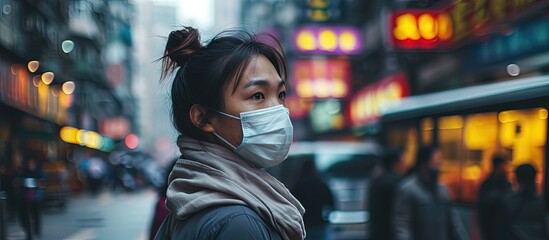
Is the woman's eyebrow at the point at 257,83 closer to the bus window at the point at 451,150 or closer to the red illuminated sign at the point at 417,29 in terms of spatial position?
the bus window at the point at 451,150

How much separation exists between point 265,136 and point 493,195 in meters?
5.93

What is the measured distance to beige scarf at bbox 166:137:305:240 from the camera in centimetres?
166

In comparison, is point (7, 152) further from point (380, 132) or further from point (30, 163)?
point (380, 132)

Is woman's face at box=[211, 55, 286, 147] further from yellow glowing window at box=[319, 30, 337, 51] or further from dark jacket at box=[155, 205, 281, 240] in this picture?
yellow glowing window at box=[319, 30, 337, 51]

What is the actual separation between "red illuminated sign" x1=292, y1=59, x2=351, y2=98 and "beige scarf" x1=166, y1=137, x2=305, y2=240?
2772 centimetres

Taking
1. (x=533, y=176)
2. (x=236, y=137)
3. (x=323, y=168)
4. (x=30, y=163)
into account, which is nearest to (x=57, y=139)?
(x=30, y=163)

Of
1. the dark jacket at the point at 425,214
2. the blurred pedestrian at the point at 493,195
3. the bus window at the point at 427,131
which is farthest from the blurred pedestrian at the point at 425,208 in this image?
the bus window at the point at 427,131

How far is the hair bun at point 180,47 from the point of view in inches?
76.4

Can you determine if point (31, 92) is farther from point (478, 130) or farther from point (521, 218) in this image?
point (521, 218)

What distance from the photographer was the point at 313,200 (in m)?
8.25

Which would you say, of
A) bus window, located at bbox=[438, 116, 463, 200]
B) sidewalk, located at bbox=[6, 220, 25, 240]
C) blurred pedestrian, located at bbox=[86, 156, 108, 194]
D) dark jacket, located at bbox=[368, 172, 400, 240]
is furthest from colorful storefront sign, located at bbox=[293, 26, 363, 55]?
dark jacket, located at bbox=[368, 172, 400, 240]

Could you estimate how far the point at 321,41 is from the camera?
89.1 ft

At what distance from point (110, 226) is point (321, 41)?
15.3 metres

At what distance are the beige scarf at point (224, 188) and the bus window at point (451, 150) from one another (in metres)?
7.20
